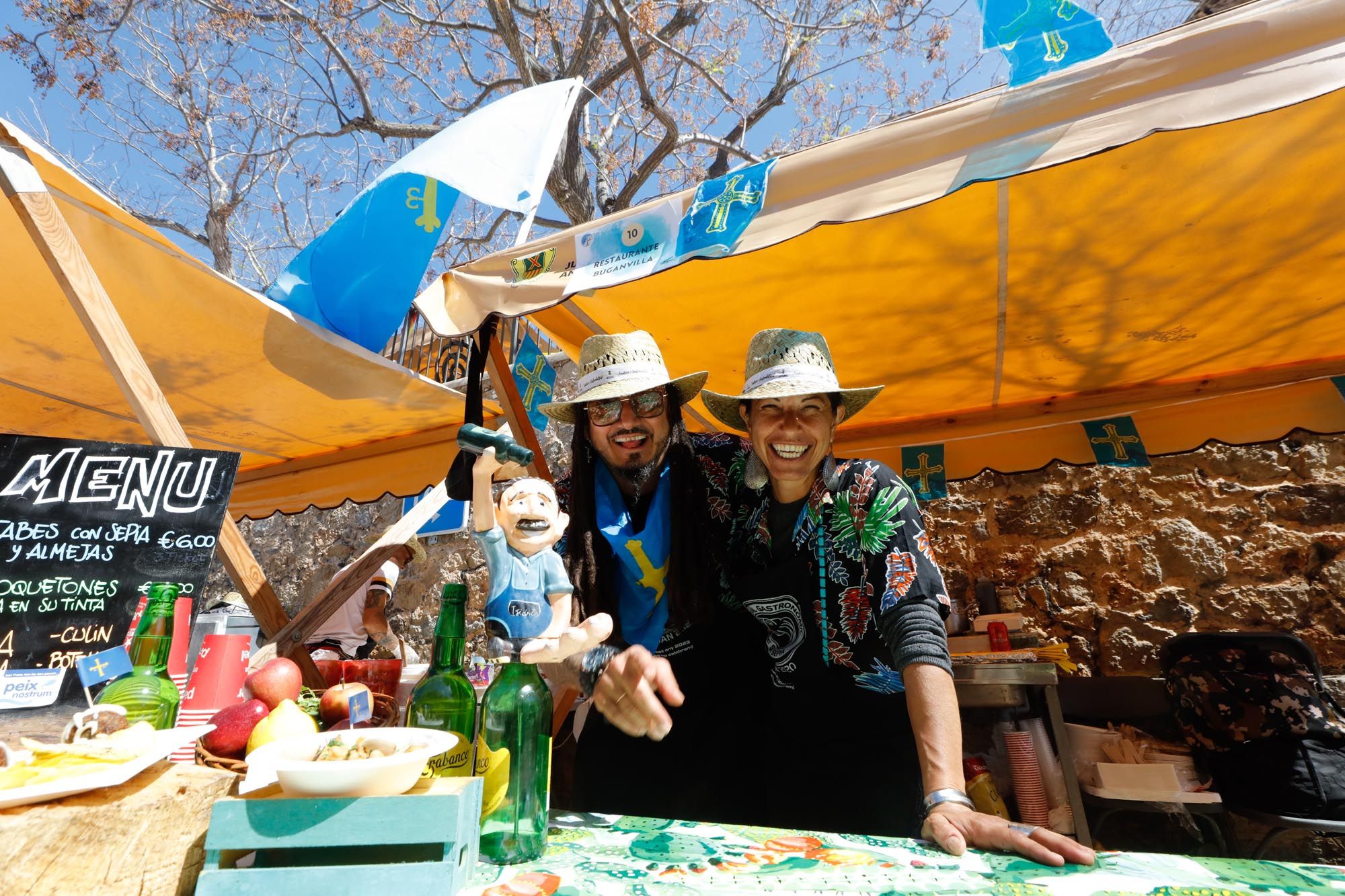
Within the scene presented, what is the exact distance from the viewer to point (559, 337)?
269 centimetres

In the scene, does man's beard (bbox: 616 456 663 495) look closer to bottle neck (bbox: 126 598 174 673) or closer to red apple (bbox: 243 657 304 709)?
red apple (bbox: 243 657 304 709)

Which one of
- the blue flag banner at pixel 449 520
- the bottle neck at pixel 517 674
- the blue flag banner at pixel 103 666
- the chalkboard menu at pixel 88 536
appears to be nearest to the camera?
the bottle neck at pixel 517 674

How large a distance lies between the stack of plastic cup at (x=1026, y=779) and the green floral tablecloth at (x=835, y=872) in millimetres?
2182

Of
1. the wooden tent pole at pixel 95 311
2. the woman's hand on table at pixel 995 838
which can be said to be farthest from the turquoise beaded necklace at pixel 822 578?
the wooden tent pole at pixel 95 311

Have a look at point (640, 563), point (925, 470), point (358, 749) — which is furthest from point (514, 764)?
point (925, 470)

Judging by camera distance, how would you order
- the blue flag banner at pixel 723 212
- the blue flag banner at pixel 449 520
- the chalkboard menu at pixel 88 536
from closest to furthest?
the chalkboard menu at pixel 88 536 < the blue flag banner at pixel 723 212 < the blue flag banner at pixel 449 520

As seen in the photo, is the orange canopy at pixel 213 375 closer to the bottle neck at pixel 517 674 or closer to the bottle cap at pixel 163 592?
the bottle cap at pixel 163 592

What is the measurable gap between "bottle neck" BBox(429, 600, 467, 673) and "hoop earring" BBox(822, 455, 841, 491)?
1.04 meters

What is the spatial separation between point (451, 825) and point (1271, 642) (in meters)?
3.40

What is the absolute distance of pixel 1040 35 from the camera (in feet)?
4.96

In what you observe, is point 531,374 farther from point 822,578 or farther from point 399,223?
point 822,578

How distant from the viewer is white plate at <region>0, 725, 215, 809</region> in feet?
2.57

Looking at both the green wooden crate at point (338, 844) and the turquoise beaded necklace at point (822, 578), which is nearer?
the green wooden crate at point (338, 844)

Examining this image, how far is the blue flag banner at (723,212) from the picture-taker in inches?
67.6
